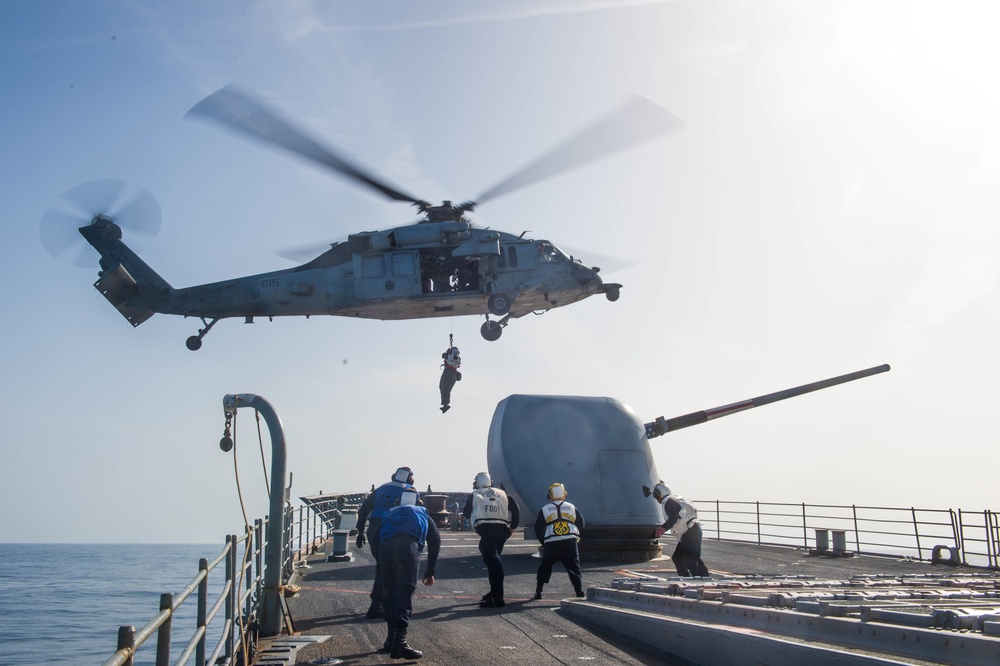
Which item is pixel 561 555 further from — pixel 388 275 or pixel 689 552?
pixel 388 275

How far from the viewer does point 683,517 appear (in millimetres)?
11648

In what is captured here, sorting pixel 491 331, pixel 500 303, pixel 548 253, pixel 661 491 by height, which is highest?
pixel 548 253

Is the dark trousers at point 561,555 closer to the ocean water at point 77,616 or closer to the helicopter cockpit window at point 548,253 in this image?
the ocean water at point 77,616

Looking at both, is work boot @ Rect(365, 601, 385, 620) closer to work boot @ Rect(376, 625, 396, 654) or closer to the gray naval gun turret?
work boot @ Rect(376, 625, 396, 654)

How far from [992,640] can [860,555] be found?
51.7 ft

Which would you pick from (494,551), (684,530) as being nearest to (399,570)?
(494,551)

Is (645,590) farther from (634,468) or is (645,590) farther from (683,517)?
(634,468)

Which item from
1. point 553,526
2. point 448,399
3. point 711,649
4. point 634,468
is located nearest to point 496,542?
point 553,526

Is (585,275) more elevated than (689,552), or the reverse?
(585,275)

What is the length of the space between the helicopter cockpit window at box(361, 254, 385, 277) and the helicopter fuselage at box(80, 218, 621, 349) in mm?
23

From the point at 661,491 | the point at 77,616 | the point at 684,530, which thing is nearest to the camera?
the point at 684,530

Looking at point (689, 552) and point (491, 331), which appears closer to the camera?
point (689, 552)

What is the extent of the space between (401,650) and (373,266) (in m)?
13.0

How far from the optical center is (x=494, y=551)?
10.7m
